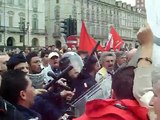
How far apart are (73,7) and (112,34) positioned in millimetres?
58370

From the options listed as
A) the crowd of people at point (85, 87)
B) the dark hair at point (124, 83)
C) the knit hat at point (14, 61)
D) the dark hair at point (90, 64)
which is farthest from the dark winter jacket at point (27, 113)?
the dark hair at point (90, 64)

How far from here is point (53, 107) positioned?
360cm

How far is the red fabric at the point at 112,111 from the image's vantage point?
2.02 metres

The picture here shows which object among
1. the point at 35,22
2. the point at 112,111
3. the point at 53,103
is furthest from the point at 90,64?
the point at 35,22

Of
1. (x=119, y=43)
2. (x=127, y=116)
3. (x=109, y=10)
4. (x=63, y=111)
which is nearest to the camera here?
(x=127, y=116)

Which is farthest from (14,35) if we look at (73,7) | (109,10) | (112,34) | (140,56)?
(140,56)

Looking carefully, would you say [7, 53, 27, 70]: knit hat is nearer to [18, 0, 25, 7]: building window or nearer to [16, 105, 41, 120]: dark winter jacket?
[16, 105, 41, 120]: dark winter jacket

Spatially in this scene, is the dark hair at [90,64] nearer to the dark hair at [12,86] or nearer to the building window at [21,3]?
the dark hair at [12,86]

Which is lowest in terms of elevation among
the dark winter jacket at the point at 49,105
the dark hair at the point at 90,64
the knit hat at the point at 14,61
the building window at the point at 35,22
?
the dark winter jacket at the point at 49,105

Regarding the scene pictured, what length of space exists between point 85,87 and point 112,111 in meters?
2.54

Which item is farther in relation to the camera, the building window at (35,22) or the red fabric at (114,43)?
the building window at (35,22)

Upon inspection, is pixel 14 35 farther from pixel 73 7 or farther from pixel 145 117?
pixel 145 117

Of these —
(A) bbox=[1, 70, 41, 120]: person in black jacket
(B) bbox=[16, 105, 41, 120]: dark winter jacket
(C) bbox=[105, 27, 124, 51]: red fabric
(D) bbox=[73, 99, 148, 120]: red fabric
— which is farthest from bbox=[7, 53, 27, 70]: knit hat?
(C) bbox=[105, 27, 124, 51]: red fabric

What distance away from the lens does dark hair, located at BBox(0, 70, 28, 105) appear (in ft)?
9.77
